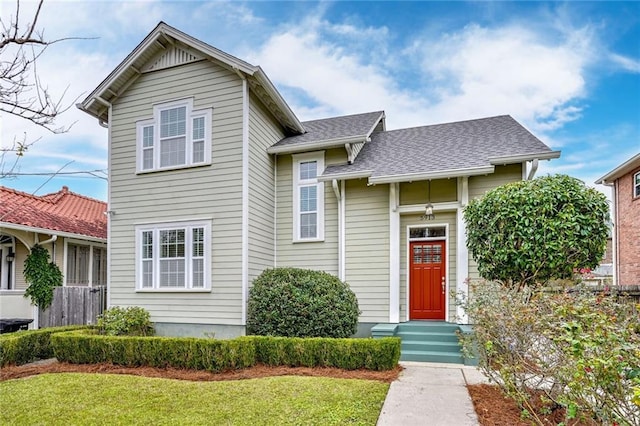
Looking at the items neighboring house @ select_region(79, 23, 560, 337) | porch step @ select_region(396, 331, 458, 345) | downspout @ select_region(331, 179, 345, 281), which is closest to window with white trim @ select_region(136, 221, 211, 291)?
neighboring house @ select_region(79, 23, 560, 337)

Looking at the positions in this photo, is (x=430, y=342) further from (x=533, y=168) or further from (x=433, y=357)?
(x=533, y=168)

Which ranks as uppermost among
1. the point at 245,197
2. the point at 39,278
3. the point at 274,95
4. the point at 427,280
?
the point at 274,95

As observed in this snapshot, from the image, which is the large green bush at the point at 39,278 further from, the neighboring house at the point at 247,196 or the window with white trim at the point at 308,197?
the window with white trim at the point at 308,197

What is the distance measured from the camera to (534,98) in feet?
39.5

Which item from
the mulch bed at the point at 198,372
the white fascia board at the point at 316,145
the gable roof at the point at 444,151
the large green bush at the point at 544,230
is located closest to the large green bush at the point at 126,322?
the mulch bed at the point at 198,372

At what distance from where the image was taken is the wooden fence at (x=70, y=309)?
11.5 m

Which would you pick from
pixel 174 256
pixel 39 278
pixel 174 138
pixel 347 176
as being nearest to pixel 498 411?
pixel 347 176

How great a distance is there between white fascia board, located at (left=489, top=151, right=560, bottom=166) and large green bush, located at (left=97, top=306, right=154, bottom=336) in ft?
29.5

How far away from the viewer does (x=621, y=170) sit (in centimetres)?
1520

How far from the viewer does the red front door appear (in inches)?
381

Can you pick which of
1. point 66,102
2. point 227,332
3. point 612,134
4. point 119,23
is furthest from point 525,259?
point 612,134

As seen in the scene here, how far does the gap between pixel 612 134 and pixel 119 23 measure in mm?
14595

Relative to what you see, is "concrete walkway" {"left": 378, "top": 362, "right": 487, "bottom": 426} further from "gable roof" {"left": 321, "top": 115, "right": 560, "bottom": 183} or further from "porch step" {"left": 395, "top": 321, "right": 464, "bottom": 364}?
"gable roof" {"left": 321, "top": 115, "right": 560, "bottom": 183}

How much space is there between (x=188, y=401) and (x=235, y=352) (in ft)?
5.95
